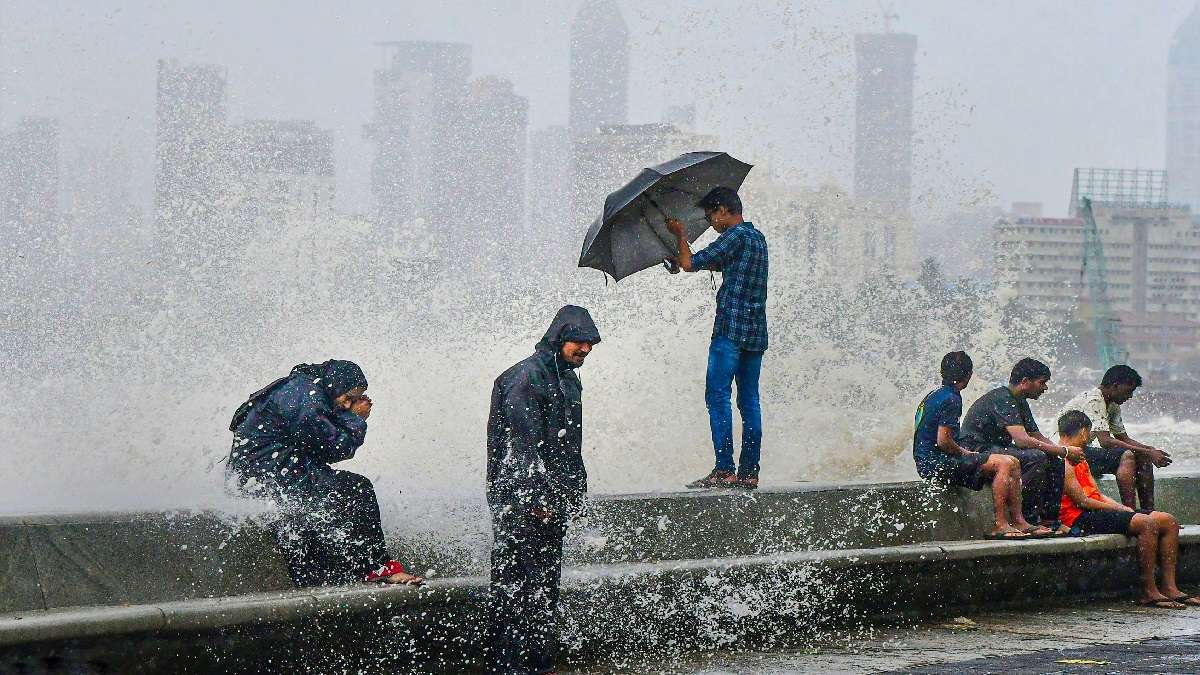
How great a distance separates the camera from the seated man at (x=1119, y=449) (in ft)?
32.8

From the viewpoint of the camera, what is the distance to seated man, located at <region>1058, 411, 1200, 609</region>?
346 inches

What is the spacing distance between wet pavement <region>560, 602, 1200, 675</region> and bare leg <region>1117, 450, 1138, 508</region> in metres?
1.69

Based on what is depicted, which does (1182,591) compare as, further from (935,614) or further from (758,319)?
(758,319)

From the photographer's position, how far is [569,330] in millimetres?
5949

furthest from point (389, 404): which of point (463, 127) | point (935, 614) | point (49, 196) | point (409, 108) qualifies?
point (463, 127)

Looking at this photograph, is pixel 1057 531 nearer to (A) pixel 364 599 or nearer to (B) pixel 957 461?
(B) pixel 957 461

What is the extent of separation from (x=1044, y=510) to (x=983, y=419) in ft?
2.07

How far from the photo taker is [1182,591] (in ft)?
30.3

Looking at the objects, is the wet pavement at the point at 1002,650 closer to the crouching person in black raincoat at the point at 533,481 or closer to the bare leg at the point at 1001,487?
the crouching person in black raincoat at the point at 533,481

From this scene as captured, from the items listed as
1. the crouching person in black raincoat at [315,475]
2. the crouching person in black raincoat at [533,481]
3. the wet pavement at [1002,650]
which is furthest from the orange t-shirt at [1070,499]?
A: the crouching person in black raincoat at [315,475]

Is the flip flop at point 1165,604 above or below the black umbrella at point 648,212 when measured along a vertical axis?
below

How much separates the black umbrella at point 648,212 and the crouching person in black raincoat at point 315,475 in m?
2.24

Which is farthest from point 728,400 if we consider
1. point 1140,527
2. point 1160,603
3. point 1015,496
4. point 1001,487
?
point 1160,603

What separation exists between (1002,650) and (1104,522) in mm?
2257
